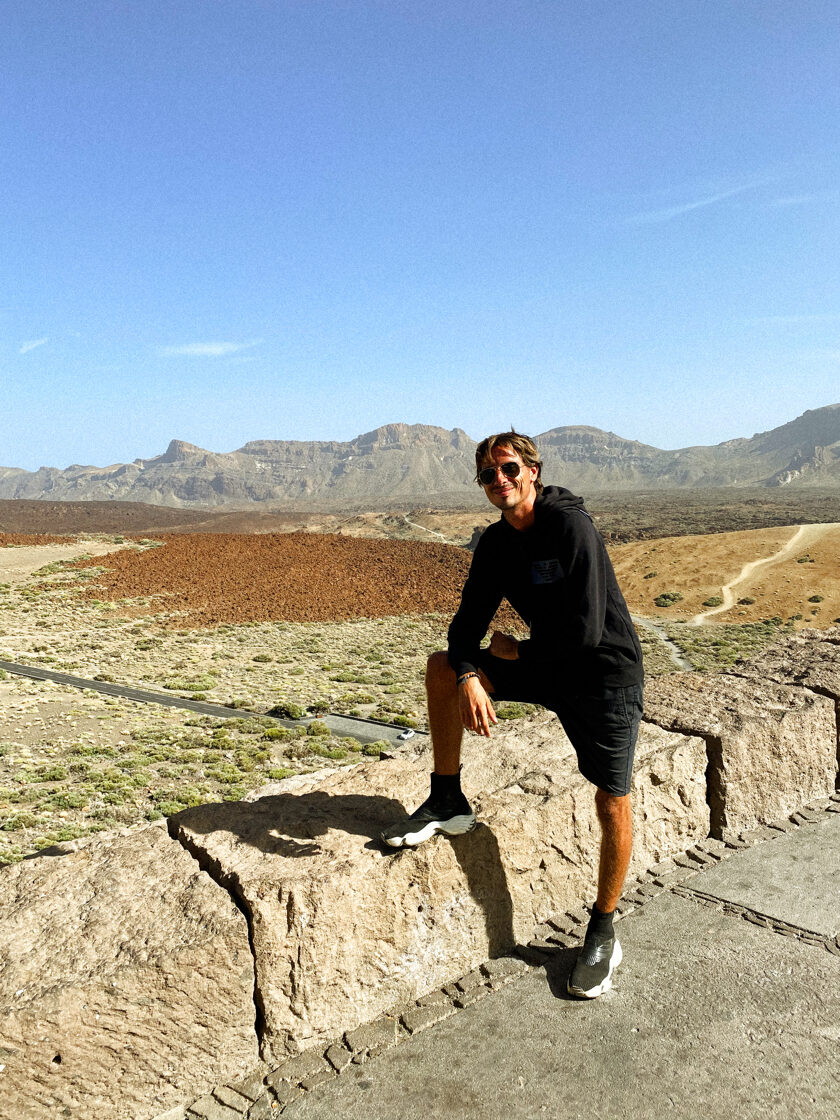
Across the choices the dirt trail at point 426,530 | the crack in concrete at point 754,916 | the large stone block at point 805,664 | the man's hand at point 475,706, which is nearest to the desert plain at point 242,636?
the man's hand at point 475,706

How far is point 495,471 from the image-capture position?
3168 millimetres

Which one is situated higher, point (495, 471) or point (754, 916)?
point (495, 471)

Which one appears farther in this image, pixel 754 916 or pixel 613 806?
pixel 754 916

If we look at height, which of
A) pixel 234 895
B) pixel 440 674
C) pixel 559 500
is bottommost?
pixel 234 895

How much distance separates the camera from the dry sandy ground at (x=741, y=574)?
4000cm

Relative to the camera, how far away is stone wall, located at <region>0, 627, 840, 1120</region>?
7.98ft

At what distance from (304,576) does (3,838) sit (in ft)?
87.3

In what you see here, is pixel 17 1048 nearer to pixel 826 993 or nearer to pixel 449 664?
pixel 449 664

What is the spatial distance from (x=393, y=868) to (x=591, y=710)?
3.27 ft

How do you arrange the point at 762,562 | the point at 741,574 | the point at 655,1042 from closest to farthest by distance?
the point at 655,1042, the point at 741,574, the point at 762,562

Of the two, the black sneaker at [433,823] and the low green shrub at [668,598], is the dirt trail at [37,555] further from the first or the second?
the black sneaker at [433,823]

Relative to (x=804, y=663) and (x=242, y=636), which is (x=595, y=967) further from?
(x=242, y=636)

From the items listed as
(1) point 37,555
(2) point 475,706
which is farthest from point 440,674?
(1) point 37,555

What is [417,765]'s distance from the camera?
4.10 meters
